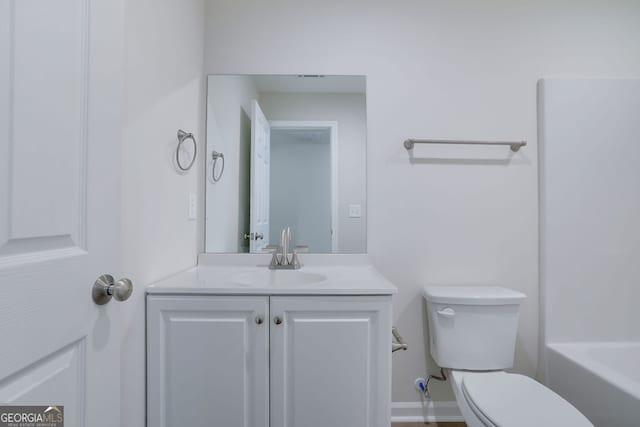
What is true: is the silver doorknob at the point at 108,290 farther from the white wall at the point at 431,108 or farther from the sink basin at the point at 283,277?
the white wall at the point at 431,108

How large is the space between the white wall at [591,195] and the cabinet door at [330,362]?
1134 millimetres

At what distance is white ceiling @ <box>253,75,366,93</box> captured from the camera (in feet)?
5.66

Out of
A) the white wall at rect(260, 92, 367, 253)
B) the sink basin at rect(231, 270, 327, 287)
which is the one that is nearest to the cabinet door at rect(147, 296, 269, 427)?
the sink basin at rect(231, 270, 327, 287)

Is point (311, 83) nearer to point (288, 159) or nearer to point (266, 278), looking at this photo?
point (288, 159)

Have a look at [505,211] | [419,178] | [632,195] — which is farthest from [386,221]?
[632,195]

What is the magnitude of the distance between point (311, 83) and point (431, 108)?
69 cm

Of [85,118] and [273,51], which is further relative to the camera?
[273,51]

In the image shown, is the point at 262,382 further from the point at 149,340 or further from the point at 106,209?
the point at 106,209

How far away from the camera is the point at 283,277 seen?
1.52 meters

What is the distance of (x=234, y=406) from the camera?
1.15 metres

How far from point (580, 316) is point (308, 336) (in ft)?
5.10

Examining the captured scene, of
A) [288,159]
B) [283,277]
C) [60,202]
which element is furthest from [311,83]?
[60,202]

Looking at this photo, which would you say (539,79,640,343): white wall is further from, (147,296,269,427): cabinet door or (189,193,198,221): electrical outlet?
(189,193,198,221): electrical outlet

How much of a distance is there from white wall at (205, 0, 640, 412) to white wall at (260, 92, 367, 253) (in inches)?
2.0
